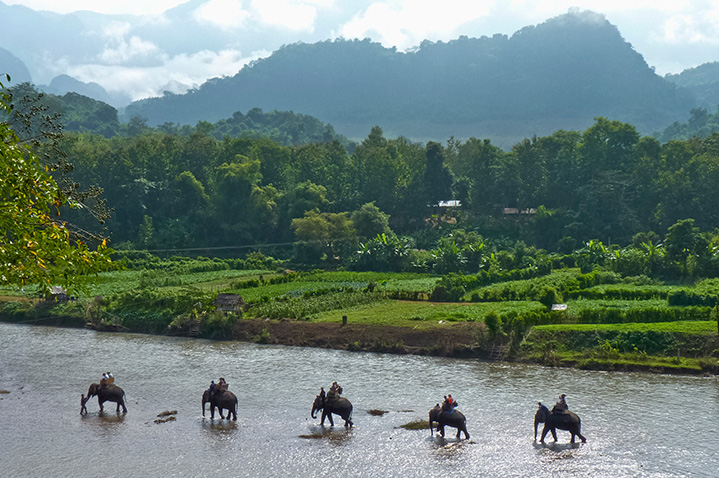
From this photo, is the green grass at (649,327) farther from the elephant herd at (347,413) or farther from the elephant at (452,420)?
the elephant at (452,420)

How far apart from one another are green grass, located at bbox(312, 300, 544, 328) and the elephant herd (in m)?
18.0

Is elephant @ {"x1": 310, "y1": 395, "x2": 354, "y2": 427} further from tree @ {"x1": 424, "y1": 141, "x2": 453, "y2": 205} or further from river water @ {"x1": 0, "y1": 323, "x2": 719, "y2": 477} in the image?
tree @ {"x1": 424, "y1": 141, "x2": 453, "y2": 205}

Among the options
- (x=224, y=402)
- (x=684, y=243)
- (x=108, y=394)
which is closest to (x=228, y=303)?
(x=108, y=394)

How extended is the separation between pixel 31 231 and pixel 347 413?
1509 cm

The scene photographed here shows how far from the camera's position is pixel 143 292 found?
55.3 metres

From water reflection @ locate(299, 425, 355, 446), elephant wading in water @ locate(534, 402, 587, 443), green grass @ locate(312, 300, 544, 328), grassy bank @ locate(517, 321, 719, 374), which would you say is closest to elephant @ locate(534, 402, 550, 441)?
elephant wading in water @ locate(534, 402, 587, 443)

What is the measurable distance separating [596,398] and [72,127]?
180920mm

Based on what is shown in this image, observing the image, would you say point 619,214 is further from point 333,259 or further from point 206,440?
point 206,440

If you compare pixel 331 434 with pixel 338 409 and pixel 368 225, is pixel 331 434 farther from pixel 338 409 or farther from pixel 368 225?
pixel 368 225

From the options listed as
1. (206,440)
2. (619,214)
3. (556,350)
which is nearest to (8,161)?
(206,440)

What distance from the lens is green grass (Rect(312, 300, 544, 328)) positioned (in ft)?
153

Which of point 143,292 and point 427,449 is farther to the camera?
point 143,292

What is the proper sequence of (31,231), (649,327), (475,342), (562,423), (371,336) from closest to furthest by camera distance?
(31,231) → (562,423) → (649,327) → (475,342) → (371,336)

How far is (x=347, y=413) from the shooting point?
27.6 metres
